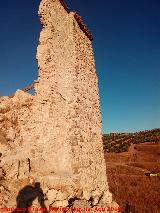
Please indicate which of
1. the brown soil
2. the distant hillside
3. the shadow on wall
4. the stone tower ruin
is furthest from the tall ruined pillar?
the distant hillside

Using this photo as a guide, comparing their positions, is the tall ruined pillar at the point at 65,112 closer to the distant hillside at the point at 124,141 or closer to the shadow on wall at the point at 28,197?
the shadow on wall at the point at 28,197

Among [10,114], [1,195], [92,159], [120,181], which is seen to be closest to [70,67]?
[10,114]

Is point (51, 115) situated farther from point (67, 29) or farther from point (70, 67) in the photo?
point (67, 29)

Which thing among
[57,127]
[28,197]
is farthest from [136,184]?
[28,197]

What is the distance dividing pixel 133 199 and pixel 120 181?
4.90m

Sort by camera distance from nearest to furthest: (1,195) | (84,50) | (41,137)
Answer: (1,195), (41,137), (84,50)

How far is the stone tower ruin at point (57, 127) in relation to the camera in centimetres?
607

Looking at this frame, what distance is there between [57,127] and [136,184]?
12.3 m

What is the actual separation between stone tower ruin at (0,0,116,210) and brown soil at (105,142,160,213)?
4919mm

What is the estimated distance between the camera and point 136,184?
55.8 feet

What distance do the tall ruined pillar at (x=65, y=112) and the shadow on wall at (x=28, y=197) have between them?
0.87 ft

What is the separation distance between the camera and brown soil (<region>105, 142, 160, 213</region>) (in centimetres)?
1183

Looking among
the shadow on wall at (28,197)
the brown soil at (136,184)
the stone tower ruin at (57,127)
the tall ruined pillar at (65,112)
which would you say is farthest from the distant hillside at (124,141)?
the shadow on wall at (28,197)

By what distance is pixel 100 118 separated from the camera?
8680mm
